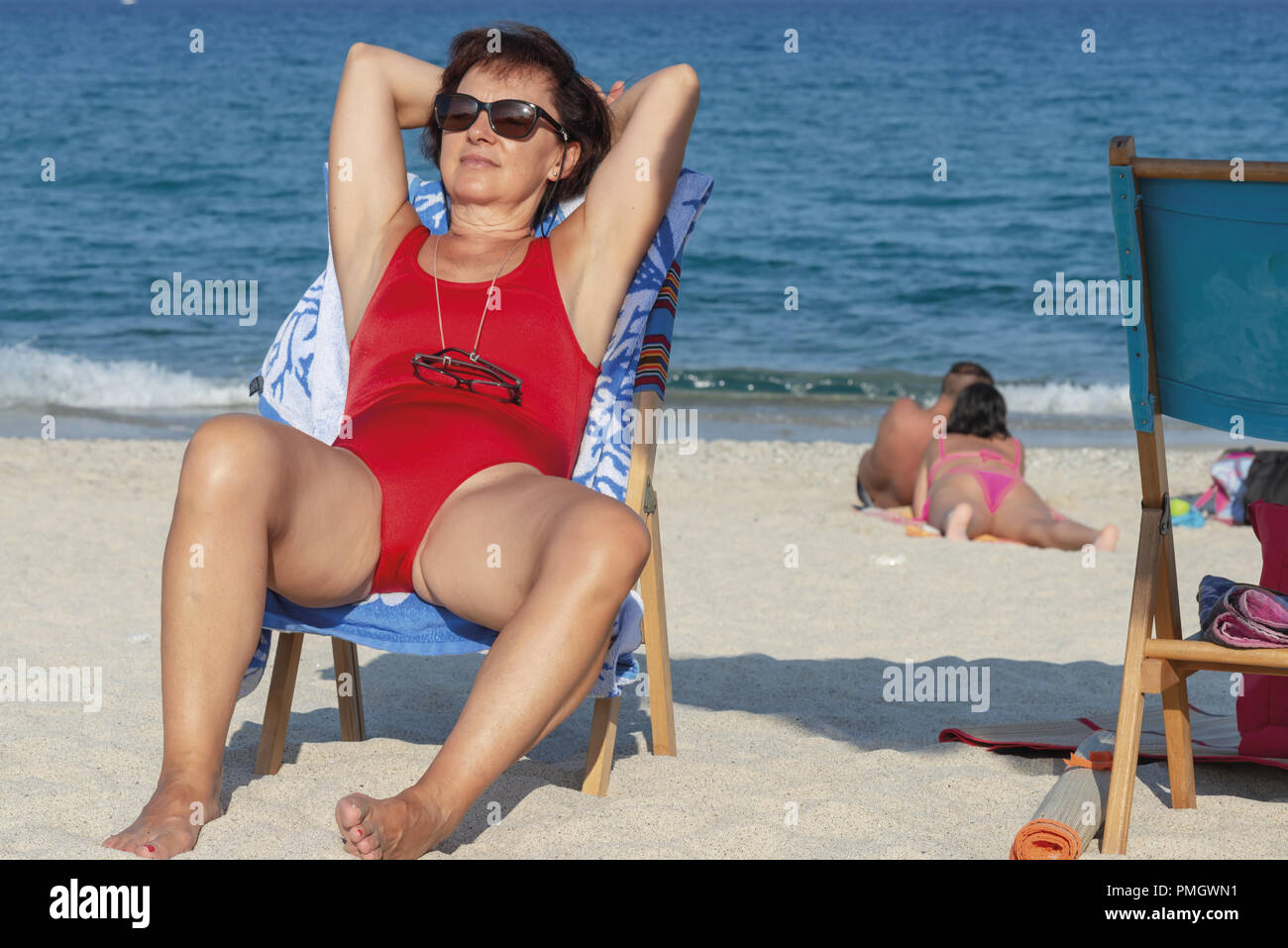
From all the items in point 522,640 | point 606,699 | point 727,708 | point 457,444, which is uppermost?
point 457,444

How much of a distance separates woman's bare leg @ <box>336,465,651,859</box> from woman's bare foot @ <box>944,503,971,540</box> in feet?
12.5

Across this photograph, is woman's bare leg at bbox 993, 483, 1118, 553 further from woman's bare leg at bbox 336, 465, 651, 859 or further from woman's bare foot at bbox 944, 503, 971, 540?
woman's bare leg at bbox 336, 465, 651, 859

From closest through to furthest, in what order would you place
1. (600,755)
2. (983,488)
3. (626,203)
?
(600,755) < (626,203) < (983,488)

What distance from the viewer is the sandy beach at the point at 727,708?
2389 millimetres

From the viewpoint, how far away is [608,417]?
3.01 metres

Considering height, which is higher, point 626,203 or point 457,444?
point 626,203

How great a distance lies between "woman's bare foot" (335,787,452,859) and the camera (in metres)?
1.96

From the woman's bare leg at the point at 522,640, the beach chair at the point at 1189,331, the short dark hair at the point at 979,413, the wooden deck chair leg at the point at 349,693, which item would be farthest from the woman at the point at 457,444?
the short dark hair at the point at 979,413

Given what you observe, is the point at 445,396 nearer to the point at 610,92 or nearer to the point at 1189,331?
the point at 610,92

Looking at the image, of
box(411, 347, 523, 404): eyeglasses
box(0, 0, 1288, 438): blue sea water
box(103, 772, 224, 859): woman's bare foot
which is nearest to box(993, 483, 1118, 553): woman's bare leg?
box(0, 0, 1288, 438): blue sea water

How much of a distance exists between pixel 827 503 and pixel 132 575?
345 cm

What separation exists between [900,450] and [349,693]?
422cm

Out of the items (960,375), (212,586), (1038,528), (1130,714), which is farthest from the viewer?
(960,375)

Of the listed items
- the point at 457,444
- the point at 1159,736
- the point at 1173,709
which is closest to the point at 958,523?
the point at 1159,736
